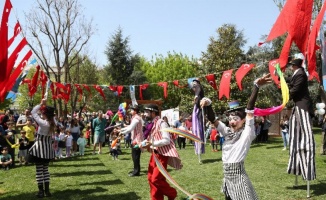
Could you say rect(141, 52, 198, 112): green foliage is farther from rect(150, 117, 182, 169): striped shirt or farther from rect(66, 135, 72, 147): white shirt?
rect(150, 117, 182, 169): striped shirt

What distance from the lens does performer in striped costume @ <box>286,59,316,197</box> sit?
20.2 ft

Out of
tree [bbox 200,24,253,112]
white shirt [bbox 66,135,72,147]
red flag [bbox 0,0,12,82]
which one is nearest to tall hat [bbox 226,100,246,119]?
red flag [bbox 0,0,12,82]

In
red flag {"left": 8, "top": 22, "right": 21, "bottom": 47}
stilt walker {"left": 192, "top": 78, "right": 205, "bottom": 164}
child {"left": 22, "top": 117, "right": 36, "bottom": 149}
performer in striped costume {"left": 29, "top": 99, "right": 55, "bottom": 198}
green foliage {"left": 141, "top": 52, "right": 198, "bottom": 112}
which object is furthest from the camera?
green foliage {"left": 141, "top": 52, "right": 198, "bottom": 112}

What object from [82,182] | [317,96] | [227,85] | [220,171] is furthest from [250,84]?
[82,182]

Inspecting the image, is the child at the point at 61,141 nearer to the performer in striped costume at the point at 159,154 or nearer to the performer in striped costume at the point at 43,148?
the performer in striped costume at the point at 43,148

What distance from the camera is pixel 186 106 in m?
34.0

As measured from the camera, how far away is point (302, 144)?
630 cm

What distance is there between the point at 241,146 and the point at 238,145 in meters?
0.04

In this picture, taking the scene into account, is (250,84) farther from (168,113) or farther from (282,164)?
(282,164)

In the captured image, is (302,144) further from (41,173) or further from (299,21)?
(41,173)

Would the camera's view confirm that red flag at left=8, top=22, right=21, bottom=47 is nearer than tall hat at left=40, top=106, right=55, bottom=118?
Yes

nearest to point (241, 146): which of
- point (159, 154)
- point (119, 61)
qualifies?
point (159, 154)

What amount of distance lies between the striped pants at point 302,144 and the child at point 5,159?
8909mm

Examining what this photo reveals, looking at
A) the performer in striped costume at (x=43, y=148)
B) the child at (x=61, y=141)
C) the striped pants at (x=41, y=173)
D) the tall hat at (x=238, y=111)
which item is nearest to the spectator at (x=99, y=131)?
the child at (x=61, y=141)
